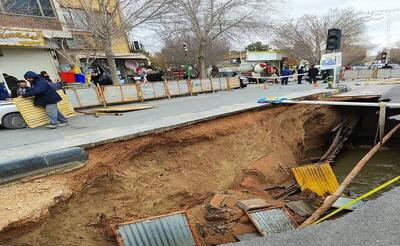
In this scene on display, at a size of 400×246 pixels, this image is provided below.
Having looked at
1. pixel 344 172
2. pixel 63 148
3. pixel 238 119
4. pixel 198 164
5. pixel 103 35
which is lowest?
pixel 344 172

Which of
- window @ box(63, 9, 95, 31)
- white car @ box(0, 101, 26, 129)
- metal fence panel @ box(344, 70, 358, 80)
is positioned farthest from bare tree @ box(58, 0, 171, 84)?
metal fence panel @ box(344, 70, 358, 80)

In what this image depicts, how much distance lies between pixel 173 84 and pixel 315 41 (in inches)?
1393

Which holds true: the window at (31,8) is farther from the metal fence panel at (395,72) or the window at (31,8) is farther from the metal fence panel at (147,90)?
the metal fence panel at (395,72)

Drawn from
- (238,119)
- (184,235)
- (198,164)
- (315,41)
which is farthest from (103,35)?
(315,41)

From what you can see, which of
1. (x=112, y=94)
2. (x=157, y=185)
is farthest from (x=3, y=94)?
(x=157, y=185)

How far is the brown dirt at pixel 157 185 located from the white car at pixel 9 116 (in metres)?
4.64

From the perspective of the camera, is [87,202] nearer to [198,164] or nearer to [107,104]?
[198,164]

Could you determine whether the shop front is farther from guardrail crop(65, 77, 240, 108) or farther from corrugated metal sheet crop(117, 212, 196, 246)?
corrugated metal sheet crop(117, 212, 196, 246)

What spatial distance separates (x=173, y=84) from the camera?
1445 cm

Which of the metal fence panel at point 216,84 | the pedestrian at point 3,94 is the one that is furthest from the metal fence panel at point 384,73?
the pedestrian at point 3,94

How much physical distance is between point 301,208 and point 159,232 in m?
2.97

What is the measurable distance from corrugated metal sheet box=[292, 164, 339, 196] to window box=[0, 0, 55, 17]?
47.2 feet

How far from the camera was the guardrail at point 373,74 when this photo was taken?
22859 mm

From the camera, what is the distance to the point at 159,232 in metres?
4.55
